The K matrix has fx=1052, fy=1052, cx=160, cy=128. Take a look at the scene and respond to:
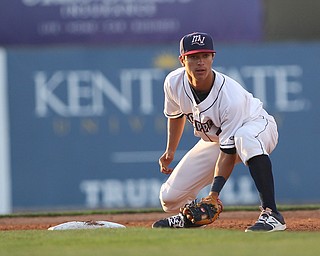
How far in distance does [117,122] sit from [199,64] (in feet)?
15.7

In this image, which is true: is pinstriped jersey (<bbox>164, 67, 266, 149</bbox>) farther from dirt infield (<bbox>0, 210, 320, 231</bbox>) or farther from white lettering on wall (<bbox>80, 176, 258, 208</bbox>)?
white lettering on wall (<bbox>80, 176, 258, 208</bbox>)

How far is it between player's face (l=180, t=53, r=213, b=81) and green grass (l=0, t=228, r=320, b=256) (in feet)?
3.09

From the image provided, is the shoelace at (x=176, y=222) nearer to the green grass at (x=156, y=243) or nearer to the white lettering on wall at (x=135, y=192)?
the green grass at (x=156, y=243)

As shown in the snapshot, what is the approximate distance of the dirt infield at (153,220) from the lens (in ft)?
22.7

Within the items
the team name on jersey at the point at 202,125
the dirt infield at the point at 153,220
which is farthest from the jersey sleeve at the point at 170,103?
the dirt infield at the point at 153,220

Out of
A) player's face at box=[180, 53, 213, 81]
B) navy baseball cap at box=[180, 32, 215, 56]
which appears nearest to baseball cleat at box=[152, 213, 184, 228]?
player's face at box=[180, 53, 213, 81]

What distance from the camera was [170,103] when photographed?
21.4ft

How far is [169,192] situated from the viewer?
21.6ft

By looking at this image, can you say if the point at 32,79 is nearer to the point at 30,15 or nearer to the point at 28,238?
the point at 30,15

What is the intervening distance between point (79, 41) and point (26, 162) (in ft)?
4.51

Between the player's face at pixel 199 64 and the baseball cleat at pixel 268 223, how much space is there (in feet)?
2.84

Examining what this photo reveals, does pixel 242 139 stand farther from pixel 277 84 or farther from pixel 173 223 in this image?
pixel 277 84

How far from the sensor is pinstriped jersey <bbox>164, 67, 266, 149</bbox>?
6.10m

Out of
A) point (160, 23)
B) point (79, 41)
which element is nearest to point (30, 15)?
point (79, 41)
